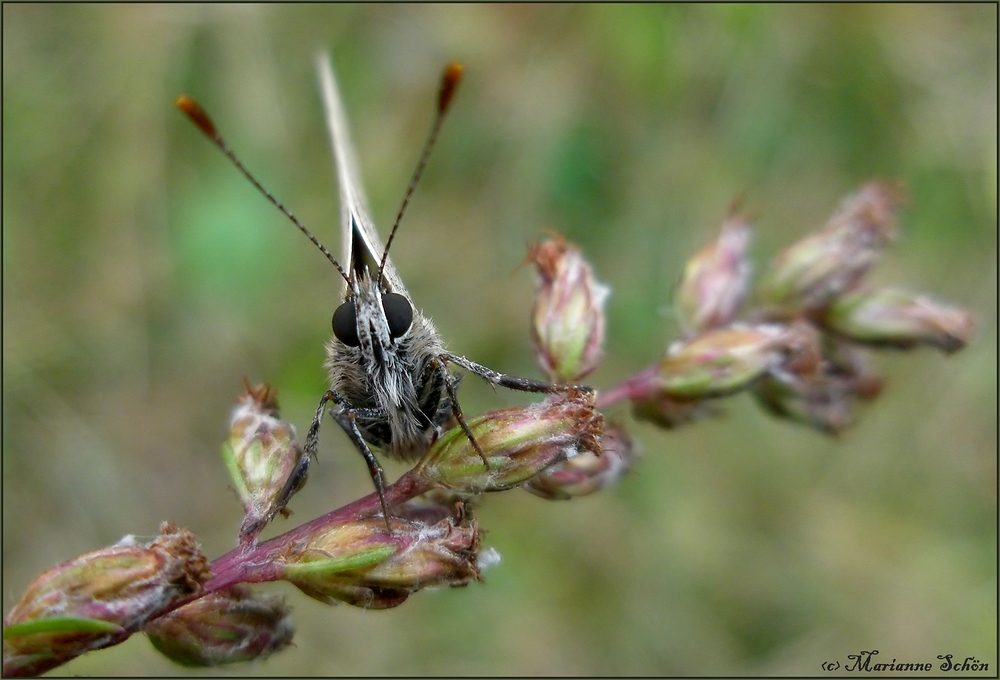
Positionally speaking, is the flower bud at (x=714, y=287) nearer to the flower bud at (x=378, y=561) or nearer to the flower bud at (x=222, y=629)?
the flower bud at (x=378, y=561)

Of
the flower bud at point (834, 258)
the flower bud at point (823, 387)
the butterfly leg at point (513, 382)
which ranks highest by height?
the flower bud at point (834, 258)

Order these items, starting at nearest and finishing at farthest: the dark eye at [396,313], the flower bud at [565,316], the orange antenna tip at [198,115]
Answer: the orange antenna tip at [198,115] → the dark eye at [396,313] → the flower bud at [565,316]

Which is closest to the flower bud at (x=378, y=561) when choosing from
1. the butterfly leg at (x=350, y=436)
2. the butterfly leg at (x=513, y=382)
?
the butterfly leg at (x=350, y=436)

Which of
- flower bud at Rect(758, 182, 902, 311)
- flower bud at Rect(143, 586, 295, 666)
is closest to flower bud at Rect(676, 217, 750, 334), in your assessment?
flower bud at Rect(758, 182, 902, 311)

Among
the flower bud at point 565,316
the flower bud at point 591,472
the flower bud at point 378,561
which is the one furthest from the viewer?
the flower bud at point 565,316

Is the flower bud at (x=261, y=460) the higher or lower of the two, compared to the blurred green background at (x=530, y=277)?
lower

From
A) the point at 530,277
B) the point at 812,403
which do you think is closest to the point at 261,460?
the point at 812,403
